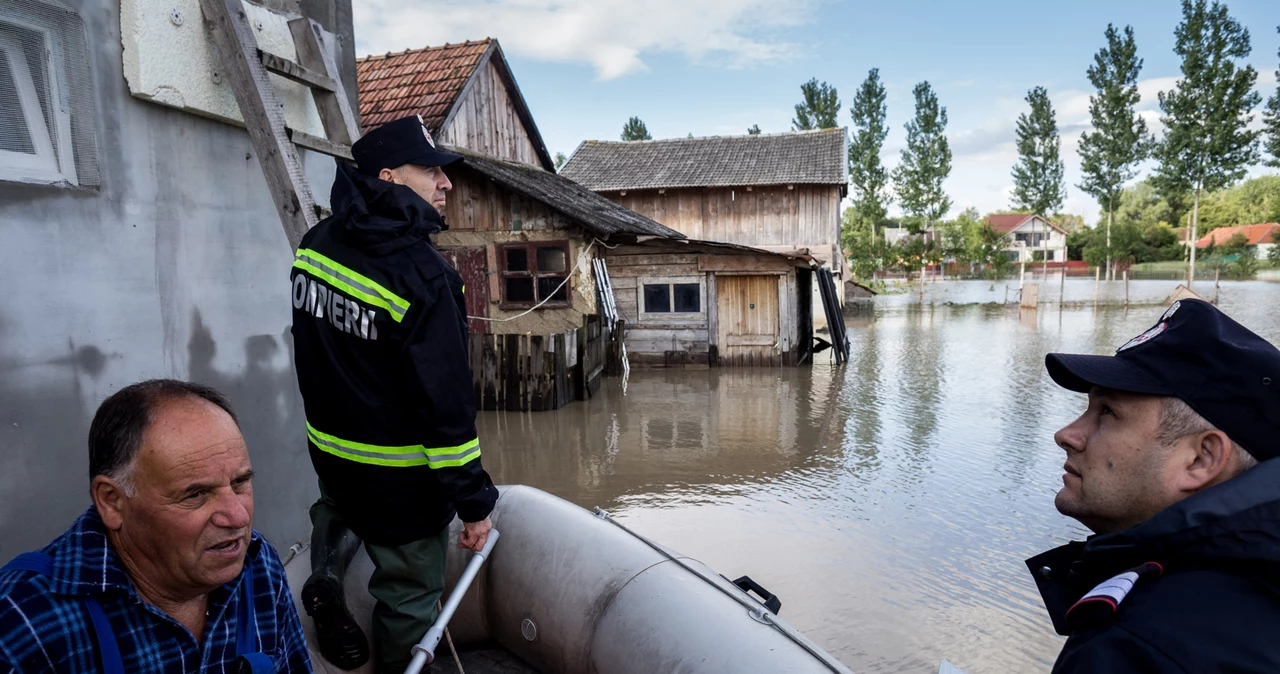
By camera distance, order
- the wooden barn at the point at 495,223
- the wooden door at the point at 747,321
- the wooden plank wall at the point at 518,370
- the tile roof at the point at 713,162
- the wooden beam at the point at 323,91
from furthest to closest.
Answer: the tile roof at the point at 713,162 → the wooden door at the point at 747,321 → the wooden barn at the point at 495,223 → the wooden plank wall at the point at 518,370 → the wooden beam at the point at 323,91

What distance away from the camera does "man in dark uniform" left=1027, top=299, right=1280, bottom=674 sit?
100 cm

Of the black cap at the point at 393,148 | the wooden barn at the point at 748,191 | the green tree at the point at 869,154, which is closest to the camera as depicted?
the black cap at the point at 393,148

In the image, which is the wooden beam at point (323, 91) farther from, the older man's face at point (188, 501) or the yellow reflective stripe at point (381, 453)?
the older man's face at point (188, 501)

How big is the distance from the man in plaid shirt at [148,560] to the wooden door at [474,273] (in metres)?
11.5

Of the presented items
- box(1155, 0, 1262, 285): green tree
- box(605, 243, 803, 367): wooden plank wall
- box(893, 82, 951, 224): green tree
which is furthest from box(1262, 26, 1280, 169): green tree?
box(605, 243, 803, 367): wooden plank wall

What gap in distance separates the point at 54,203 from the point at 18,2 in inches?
29.9

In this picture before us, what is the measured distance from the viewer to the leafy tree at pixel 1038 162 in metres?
46.2

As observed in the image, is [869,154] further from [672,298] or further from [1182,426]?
[1182,426]

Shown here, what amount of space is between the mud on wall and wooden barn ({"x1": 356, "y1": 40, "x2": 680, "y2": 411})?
732cm

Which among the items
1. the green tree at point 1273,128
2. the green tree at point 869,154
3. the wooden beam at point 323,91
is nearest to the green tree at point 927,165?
the green tree at point 869,154

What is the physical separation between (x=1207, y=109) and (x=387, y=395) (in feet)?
127

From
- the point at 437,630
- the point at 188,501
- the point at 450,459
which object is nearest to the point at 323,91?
the point at 450,459

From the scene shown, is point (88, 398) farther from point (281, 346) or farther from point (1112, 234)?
point (1112, 234)

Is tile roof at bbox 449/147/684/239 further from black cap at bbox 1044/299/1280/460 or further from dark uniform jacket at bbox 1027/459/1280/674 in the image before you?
dark uniform jacket at bbox 1027/459/1280/674
